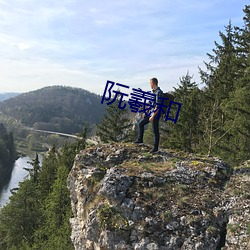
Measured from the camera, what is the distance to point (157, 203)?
8281 millimetres

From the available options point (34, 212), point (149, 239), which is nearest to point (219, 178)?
point (149, 239)

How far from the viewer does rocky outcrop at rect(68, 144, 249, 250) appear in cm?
747

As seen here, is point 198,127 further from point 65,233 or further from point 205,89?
point 65,233

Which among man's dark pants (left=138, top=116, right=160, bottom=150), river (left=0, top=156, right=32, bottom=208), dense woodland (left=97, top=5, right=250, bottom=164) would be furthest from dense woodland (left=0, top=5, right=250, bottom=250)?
river (left=0, top=156, right=32, bottom=208)

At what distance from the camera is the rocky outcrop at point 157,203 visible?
24.5ft

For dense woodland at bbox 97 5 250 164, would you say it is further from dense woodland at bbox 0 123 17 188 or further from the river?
dense woodland at bbox 0 123 17 188

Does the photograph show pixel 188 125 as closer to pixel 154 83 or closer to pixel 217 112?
pixel 217 112

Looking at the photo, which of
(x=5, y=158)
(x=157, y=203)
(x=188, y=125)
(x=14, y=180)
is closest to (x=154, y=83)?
(x=157, y=203)

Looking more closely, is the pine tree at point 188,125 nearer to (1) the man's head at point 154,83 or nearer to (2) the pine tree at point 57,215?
(2) the pine tree at point 57,215

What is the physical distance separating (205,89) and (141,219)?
2184 centimetres

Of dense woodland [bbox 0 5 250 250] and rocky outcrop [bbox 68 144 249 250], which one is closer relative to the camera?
rocky outcrop [bbox 68 144 249 250]

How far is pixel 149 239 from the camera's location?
7625 mm

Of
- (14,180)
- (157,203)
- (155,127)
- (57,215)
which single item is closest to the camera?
(157,203)

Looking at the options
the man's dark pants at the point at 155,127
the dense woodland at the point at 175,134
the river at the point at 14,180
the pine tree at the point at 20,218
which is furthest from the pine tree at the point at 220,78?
the river at the point at 14,180
